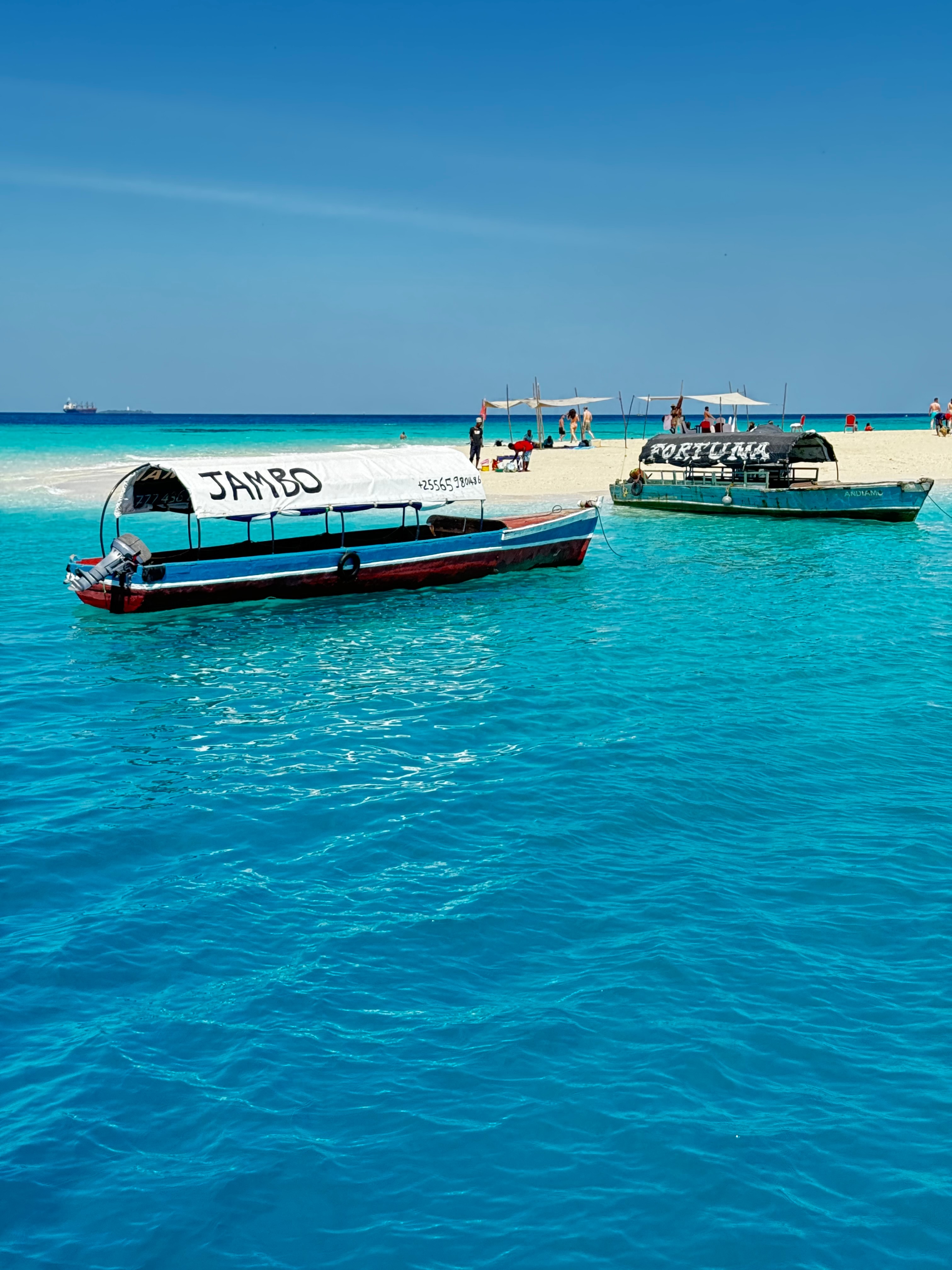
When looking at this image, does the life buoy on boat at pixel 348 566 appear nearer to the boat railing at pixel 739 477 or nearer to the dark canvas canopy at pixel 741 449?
the dark canvas canopy at pixel 741 449

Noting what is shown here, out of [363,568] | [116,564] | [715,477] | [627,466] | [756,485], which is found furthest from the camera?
[627,466]

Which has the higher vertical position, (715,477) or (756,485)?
(715,477)

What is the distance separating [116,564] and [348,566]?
496 centimetres

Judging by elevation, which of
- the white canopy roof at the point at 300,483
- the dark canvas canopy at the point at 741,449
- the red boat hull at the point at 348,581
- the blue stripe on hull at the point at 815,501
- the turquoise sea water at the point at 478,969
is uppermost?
the dark canvas canopy at the point at 741,449

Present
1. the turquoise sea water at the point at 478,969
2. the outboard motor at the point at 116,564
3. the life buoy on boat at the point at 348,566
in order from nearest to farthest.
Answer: the turquoise sea water at the point at 478,969, the outboard motor at the point at 116,564, the life buoy on boat at the point at 348,566

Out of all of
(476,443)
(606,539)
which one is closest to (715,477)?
(606,539)

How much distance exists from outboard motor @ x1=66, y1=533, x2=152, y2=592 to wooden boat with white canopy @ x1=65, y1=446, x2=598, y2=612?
0.02 metres

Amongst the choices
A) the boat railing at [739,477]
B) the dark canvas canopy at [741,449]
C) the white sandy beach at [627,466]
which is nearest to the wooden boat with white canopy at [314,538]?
the dark canvas canopy at [741,449]

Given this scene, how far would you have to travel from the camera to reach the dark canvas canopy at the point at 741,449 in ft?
120

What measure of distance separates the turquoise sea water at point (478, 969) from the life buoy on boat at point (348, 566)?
6.72 metres

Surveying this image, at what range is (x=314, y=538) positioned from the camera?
86.5 feet

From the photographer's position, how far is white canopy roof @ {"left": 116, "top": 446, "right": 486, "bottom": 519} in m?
21.6

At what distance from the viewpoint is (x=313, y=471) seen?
2323 cm

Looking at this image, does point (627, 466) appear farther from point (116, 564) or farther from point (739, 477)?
point (116, 564)
